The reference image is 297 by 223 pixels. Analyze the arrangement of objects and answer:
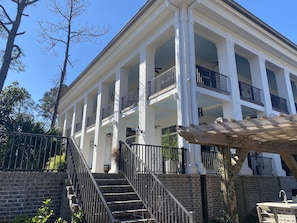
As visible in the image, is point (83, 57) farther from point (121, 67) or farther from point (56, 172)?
point (56, 172)

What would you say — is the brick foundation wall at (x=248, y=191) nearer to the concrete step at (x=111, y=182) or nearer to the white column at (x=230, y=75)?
the white column at (x=230, y=75)

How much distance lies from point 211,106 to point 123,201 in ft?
26.5

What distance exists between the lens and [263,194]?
9797 mm

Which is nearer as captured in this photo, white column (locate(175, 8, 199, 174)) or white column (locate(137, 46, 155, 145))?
white column (locate(175, 8, 199, 174))

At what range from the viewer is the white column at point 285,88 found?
1429 centimetres

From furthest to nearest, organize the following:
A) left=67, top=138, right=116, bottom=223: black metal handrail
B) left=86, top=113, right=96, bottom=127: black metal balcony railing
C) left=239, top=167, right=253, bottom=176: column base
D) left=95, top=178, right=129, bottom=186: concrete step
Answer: left=86, top=113, right=96, bottom=127: black metal balcony railing, left=239, top=167, right=253, bottom=176: column base, left=95, top=178, right=129, bottom=186: concrete step, left=67, top=138, right=116, bottom=223: black metal handrail

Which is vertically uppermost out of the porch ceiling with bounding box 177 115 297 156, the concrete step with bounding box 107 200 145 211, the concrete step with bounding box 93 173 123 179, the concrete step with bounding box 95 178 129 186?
the porch ceiling with bounding box 177 115 297 156

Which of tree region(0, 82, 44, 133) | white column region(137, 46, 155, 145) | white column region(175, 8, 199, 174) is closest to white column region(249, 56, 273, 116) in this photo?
white column region(175, 8, 199, 174)

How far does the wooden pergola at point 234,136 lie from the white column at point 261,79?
5.90m

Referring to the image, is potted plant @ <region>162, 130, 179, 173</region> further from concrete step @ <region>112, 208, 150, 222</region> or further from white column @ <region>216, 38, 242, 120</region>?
white column @ <region>216, 38, 242, 120</region>

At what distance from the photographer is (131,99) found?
13.1m

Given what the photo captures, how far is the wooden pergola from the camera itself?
4.91m

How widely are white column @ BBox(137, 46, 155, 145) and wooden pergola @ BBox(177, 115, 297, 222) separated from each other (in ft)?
15.0

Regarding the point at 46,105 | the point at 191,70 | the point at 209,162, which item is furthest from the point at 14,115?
the point at 46,105
